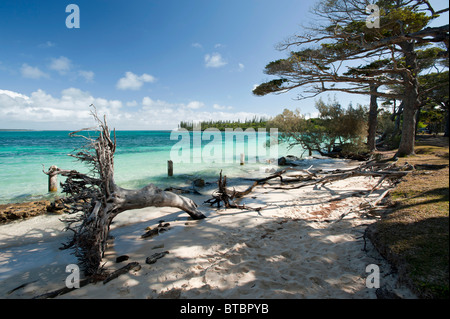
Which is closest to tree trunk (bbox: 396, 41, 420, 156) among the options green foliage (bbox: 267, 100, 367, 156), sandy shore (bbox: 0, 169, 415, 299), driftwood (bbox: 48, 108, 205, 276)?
green foliage (bbox: 267, 100, 367, 156)

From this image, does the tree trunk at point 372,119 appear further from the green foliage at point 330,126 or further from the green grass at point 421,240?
the green grass at point 421,240

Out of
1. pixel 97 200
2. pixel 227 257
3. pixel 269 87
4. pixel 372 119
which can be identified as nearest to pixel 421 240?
pixel 227 257

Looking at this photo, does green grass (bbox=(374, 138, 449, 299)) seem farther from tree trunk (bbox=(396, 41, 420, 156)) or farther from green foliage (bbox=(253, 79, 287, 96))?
green foliage (bbox=(253, 79, 287, 96))

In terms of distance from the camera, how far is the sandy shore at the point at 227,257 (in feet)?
8.42

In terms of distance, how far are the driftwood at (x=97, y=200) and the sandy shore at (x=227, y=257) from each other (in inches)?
18.3

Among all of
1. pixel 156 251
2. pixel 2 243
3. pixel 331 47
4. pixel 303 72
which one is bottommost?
pixel 2 243

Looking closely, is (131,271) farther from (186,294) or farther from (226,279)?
(226,279)

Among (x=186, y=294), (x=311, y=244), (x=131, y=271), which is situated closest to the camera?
(x=186, y=294)

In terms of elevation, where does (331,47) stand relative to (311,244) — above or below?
above

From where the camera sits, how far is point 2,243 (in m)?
4.89
